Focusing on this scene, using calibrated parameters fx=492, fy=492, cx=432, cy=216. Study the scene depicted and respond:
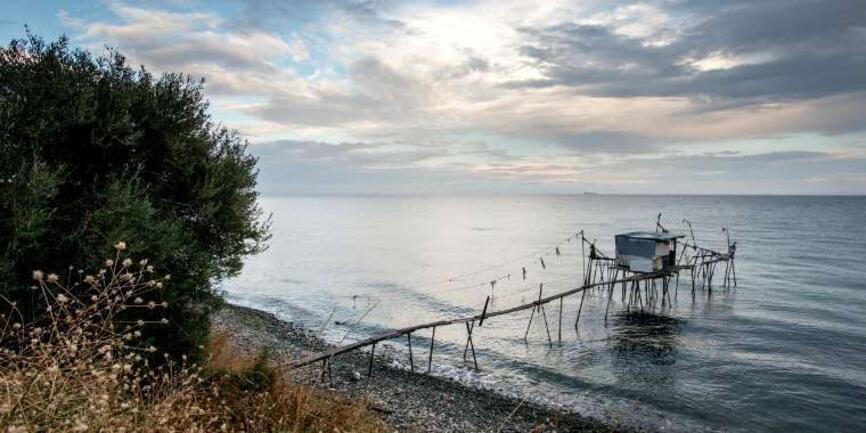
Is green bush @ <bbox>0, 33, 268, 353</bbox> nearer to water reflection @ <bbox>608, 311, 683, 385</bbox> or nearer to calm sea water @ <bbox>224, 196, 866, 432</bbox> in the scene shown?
calm sea water @ <bbox>224, 196, 866, 432</bbox>

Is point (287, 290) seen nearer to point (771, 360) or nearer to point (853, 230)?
point (771, 360)

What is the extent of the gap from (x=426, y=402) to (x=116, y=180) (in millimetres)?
12484

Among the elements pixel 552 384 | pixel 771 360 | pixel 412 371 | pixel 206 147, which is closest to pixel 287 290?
pixel 412 371

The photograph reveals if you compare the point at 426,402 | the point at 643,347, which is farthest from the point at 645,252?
the point at 426,402

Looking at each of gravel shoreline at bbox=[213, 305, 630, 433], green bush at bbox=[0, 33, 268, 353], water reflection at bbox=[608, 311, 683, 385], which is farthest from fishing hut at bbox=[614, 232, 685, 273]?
green bush at bbox=[0, 33, 268, 353]

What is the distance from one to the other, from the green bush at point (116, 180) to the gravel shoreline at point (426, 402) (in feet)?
15.2

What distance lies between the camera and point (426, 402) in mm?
18250

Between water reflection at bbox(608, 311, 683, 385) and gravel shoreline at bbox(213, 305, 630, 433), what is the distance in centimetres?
669

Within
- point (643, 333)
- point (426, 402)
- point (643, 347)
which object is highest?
point (426, 402)

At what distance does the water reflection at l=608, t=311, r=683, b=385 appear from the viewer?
2393 centimetres

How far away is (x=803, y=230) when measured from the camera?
10319 centimetres

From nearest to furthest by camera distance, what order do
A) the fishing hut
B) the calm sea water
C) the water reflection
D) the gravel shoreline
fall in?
the gravel shoreline < the calm sea water < the water reflection < the fishing hut

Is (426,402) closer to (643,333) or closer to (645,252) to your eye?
(643,333)

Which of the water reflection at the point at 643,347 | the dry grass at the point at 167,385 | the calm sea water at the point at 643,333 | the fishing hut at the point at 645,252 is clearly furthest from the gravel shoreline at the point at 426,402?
the fishing hut at the point at 645,252
